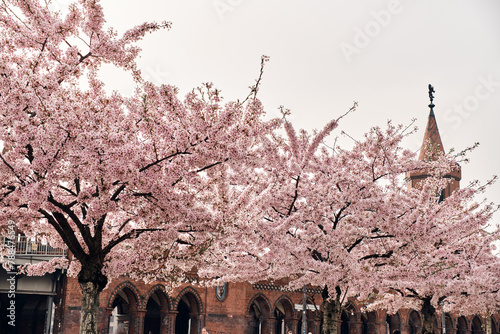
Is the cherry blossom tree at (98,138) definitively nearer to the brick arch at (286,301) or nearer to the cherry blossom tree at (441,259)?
the cherry blossom tree at (441,259)

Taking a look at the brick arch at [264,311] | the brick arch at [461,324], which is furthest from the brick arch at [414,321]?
the brick arch at [264,311]

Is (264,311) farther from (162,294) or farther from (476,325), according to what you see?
(476,325)

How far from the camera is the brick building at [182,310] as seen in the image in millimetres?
24641

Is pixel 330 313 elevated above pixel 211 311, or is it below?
above

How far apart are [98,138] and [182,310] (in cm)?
2935

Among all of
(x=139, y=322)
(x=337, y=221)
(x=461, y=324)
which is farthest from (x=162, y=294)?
(x=461, y=324)

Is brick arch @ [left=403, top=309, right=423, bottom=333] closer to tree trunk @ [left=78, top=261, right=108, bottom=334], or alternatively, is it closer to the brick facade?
the brick facade

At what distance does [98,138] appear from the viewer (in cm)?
835

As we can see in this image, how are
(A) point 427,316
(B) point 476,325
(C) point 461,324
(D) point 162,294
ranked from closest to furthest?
(A) point 427,316 → (D) point 162,294 → (C) point 461,324 → (B) point 476,325

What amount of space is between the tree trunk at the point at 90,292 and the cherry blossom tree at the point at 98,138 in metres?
0.02

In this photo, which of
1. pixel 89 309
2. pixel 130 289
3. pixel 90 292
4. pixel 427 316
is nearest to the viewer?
pixel 89 309

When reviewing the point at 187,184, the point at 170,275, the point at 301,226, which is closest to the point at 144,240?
the point at 187,184

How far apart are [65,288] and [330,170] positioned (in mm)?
15546

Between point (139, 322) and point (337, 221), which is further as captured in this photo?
point (139, 322)
